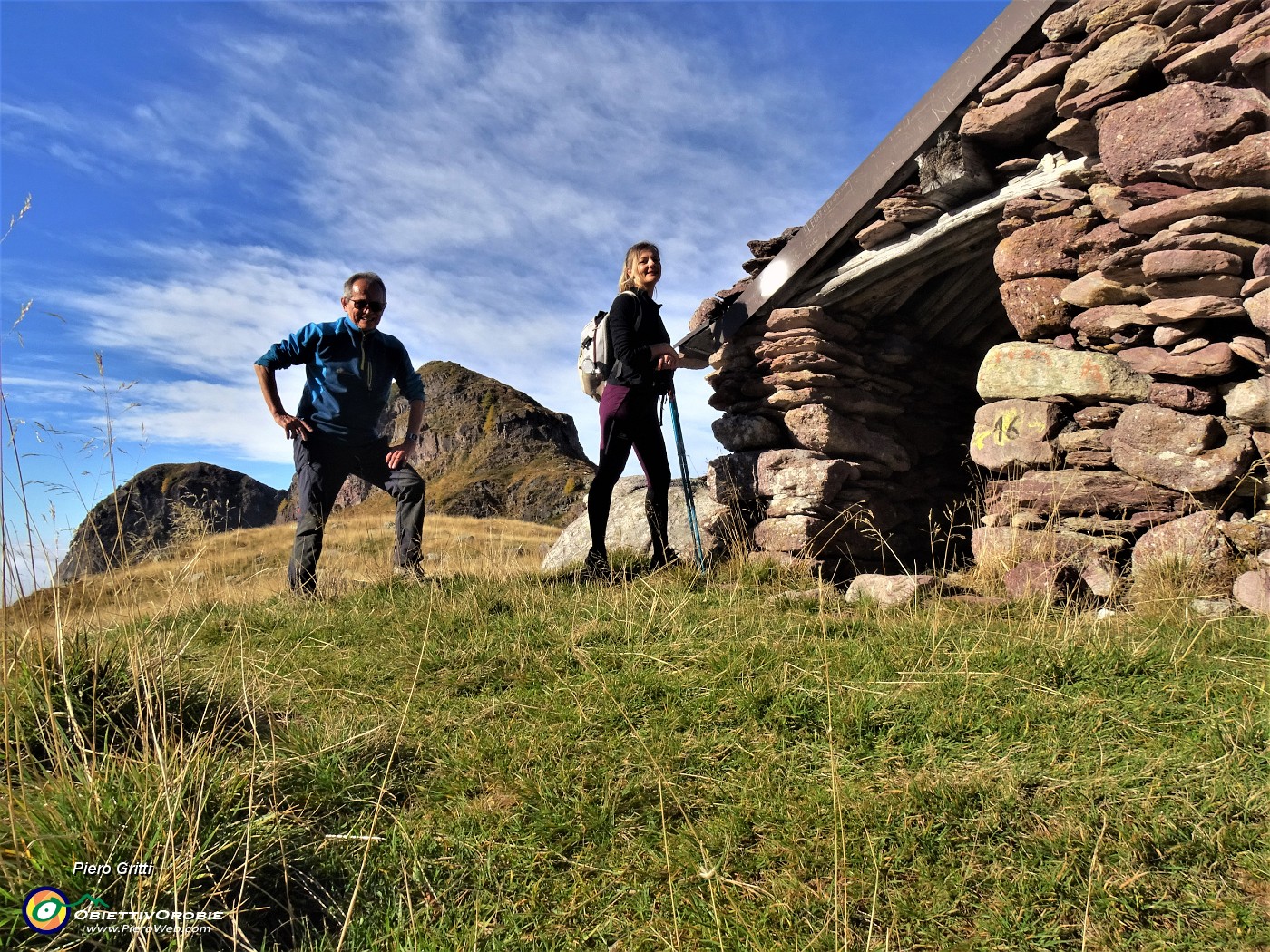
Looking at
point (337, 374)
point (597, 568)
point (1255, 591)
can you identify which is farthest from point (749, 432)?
point (1255, 591)

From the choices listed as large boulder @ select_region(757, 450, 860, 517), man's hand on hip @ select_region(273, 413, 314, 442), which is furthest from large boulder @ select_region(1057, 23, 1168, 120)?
man's hand on hip @ select_region(273, 413, 314, 442)

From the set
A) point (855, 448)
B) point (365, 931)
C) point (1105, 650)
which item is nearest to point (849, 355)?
point (855, 448)

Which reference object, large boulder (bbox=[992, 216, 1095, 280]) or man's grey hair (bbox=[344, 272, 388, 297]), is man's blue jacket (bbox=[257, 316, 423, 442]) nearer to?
man's grey hair (bbox=[344, 272, 388, 297])

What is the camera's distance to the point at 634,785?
8.32ft

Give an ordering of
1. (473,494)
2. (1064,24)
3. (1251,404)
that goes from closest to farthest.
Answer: (1251,404) → (1064,24) → (473,494)

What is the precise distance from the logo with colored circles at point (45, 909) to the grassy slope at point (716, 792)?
0.05 metres

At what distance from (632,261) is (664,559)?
246 centimetres

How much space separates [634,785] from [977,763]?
3.94 ft

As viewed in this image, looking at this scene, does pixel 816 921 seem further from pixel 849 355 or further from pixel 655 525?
pixel 849 355

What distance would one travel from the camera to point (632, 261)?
607cm

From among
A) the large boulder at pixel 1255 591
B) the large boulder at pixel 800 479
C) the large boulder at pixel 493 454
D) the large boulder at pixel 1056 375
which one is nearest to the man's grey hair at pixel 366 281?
the large boulder at pixel 800 479

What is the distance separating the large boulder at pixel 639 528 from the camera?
692 cm

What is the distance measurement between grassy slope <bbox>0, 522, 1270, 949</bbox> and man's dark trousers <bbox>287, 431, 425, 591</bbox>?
1800 mm

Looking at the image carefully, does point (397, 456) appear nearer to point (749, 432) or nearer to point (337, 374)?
point (337, 374)
